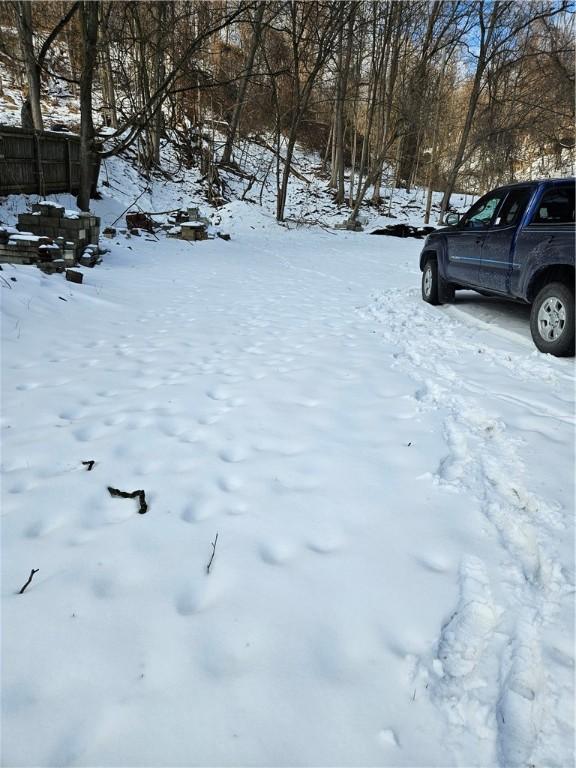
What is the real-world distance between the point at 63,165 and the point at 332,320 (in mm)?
13721

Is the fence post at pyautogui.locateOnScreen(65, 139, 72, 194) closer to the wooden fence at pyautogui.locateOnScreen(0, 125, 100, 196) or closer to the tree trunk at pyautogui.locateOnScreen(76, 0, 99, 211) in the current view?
the wooden fence at pyautogui.locateOnScreen(0, 125, 100, 196)

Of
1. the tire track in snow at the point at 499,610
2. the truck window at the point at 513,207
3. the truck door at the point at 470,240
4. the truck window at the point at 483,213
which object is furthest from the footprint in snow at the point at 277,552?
the truck window at the point at 483,213

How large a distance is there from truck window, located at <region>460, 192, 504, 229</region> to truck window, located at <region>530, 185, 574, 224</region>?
941mm

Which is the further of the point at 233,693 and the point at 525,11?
the point at 525,11

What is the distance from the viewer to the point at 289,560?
2.18 m

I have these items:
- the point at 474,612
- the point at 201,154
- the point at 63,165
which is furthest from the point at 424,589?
the point at 201,154

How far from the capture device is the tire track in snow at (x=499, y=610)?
148cm

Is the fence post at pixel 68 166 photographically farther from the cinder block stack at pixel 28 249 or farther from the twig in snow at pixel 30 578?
the twig in snow at pixel 30 578

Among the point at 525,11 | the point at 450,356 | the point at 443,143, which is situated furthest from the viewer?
the point at 443,143

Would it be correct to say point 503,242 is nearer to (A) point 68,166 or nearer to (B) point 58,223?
(B) point 58,223

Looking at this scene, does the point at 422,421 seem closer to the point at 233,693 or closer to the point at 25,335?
the point at 233,693

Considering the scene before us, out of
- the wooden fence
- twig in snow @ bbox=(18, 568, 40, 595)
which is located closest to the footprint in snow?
twig in snow @ bbox=(18, 568, 40, 595)

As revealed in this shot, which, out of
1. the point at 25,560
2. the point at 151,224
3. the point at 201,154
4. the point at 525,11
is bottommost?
the point at 25,560

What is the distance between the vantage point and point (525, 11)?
22.0 m
